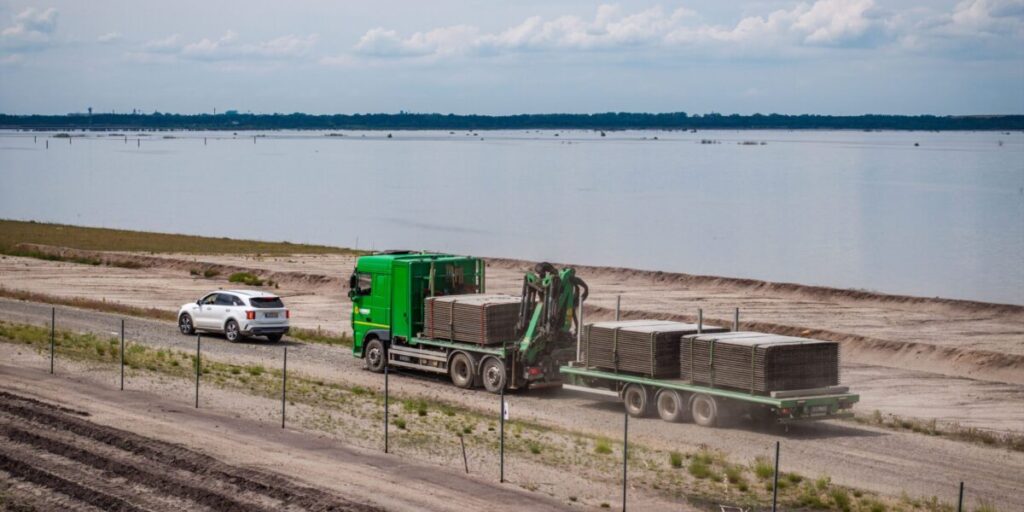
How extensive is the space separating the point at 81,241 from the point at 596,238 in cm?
4145

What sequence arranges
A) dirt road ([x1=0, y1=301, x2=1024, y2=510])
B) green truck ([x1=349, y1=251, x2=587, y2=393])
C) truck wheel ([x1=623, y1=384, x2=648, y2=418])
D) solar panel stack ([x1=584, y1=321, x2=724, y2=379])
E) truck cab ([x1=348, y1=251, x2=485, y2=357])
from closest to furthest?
dirt road ([x1=0, y1=301, x2=1024, y2=510]) < solar panel stack ([x1=584, y1=321, x2=724, y2=379]) < truck wheel ([x1=623, y1=384, x2=648, y2=418]) < green truck ([x1=349, y1=251, x2=587, y2=393]) < truck cab ([x1=348, y1=251, x2=485, y2=357])

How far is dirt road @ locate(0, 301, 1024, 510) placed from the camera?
2264 centimetres

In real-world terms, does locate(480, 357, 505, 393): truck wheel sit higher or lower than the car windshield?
lower

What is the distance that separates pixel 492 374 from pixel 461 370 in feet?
3.92

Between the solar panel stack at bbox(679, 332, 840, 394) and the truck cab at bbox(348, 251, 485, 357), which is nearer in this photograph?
the solar panel stack at bbox(679, 332, 840, 394)

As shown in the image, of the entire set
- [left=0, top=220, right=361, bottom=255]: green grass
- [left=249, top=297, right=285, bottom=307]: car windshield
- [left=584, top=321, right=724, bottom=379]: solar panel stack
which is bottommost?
[left=0, top=220, right=361, bottom=255]: green grass

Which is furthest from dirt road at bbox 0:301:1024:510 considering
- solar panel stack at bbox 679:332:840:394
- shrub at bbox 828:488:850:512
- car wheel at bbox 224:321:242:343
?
car wheel at bbox 224:321:242:343

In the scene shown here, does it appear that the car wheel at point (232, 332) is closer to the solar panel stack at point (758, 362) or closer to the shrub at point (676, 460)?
the solar panel stack at point (758, 362)

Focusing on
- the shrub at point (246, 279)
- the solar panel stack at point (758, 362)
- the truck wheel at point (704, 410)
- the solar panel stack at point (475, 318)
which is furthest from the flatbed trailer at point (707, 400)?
the shrub at point (246, 279)

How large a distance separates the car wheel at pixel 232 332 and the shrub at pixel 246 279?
18618 millimetres

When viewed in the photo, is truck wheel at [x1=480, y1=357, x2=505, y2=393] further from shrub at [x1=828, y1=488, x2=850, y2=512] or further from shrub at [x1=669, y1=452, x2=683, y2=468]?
shrub at [x1=828, y1=488, x2=850, y2=512]

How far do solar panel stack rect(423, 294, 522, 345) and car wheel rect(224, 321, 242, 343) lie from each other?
10.7m

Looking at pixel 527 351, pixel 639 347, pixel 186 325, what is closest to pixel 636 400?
pixel 639 347

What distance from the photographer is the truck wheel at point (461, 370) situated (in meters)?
32.1
